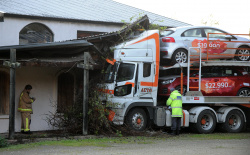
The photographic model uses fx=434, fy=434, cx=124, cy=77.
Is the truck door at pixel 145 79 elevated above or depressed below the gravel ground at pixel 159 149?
above

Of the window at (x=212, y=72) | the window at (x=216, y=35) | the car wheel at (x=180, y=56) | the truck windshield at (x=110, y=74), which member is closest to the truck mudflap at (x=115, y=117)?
the truck windshield at (x=110, y=74)

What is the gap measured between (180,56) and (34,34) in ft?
22.5

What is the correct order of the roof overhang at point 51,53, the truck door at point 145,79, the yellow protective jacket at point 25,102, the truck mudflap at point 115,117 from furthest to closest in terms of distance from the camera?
the yellow protective jacket at point 25,102
the truck door at point 145,79
the truck mudflap at point 115,117
the roof overhang at point 51,53

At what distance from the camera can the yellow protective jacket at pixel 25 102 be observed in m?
15.7

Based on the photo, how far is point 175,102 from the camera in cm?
1526

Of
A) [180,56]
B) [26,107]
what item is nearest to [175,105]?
[180,56]

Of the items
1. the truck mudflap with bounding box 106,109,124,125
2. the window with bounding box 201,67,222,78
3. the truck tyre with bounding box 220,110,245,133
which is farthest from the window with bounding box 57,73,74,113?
the truck tyre with bounding box 220,110,245,133

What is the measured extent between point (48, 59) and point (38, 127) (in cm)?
355

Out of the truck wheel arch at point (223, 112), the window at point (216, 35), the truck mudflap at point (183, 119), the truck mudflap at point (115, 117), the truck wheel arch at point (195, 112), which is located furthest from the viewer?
the truck wheel arch at point (223, 112)

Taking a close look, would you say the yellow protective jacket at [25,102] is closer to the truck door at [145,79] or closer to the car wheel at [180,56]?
the truck door at [145,79]

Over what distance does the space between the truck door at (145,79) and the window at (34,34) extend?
18.9ft

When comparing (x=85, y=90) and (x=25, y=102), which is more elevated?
(x=85, y=90)

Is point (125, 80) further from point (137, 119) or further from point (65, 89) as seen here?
Result: point (65, 89)

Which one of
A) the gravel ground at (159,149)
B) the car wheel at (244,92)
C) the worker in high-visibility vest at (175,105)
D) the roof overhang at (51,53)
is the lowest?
the gravel ground at (159,149)
